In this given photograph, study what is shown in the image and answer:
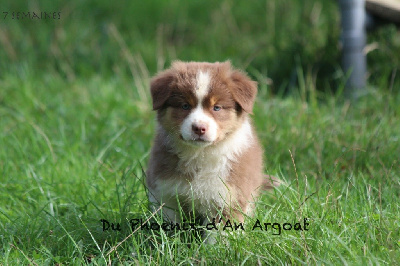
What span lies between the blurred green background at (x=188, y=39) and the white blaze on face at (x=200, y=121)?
2.54 m

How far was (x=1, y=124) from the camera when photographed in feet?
18.9

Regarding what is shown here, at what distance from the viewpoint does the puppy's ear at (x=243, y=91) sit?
3.66m

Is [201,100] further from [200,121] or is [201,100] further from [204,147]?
[204,147]

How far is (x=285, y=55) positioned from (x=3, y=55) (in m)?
3.52

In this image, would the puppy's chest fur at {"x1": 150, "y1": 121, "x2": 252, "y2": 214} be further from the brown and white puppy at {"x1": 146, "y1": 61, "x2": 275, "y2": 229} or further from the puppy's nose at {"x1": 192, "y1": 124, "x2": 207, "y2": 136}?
the puppy's nose at {"x1": 192, "y1": 124, "x2": 207, "y2": 136}

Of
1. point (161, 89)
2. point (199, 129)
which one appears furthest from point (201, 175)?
point (161, 89)

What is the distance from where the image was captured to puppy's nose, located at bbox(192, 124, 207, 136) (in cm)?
341

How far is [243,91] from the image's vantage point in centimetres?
371

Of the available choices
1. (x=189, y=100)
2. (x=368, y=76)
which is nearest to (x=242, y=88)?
(x=189, y=100)

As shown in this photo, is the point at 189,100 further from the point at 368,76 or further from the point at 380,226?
the point at 368,76

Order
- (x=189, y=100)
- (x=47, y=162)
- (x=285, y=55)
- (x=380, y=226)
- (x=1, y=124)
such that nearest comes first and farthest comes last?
(x=380, y=226) → (x=189, y=100) → (x=47, y=162) → (x=1, y=124) → (x=285, y=55)

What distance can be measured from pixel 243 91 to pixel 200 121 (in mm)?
448

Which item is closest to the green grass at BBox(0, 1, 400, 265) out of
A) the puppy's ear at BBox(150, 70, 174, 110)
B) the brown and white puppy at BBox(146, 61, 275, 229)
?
the brown and white puppy at BBox(146, 61, 275, 229)

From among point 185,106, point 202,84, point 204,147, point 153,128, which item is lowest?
point 153,128
